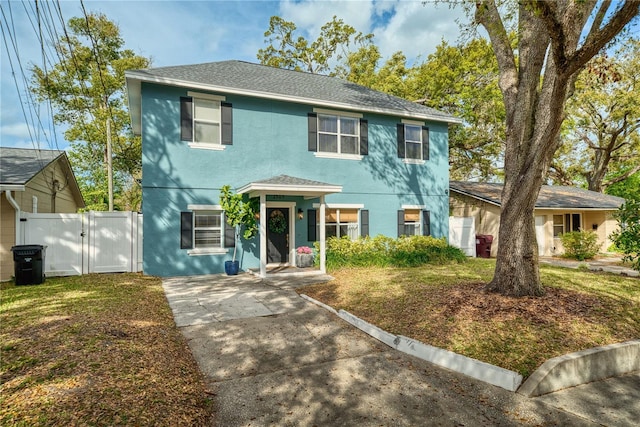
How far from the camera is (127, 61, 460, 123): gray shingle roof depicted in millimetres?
10648

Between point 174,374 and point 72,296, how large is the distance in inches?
191

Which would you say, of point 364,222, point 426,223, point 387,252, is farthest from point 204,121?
point 426,223

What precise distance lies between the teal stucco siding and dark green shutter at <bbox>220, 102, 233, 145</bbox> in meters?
0.17

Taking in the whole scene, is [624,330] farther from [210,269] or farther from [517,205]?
[210,269]

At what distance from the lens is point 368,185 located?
522 inches

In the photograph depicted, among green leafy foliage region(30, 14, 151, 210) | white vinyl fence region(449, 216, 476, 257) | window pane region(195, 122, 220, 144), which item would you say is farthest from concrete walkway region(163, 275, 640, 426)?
green leafy foliage region(30, 14, 151, 210)

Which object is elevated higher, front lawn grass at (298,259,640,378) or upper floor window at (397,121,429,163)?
upper floor window at (397,121,429,163)

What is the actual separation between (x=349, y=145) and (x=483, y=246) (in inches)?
340

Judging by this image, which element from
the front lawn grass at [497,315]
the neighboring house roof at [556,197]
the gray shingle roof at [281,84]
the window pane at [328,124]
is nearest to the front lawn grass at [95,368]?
the front lawn grass at [497,315]

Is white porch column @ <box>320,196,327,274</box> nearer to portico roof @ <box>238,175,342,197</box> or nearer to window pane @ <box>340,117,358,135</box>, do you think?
portico roof @ <box>238,175,342,197</box>

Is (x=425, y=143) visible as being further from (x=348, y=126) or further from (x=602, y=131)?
(x=602, y=131)

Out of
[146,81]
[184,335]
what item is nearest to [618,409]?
[184,335]

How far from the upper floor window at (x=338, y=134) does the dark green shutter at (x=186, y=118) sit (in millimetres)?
4139

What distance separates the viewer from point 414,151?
14.2 metres
